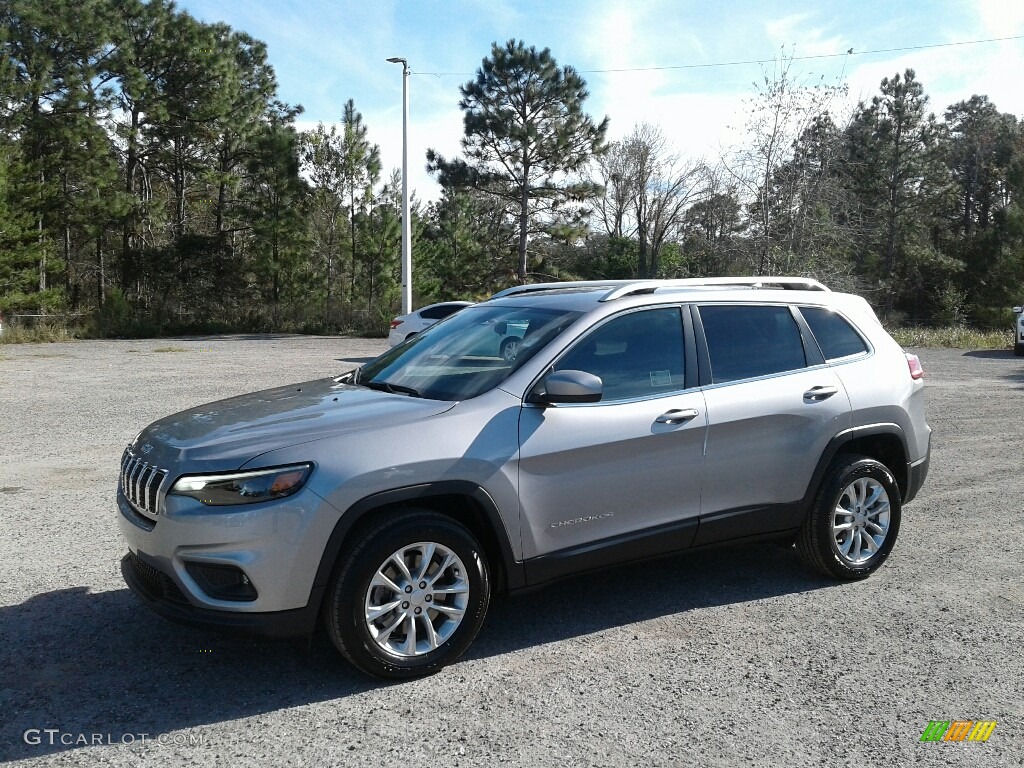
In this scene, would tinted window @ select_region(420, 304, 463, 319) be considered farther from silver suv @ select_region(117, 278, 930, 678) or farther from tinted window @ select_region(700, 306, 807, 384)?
tinted window @ select_region(700, 306, 807, 384)

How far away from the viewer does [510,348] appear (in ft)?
14.3

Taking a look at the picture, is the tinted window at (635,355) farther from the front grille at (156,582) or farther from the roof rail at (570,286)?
the front grille at (156,582)

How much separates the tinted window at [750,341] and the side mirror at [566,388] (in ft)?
3.04

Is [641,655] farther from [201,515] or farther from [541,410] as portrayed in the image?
[201,515]

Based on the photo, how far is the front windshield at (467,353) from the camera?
4.16m

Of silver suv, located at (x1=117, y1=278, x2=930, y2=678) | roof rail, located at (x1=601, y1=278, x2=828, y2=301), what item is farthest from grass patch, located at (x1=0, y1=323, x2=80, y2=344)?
roof rail, located at (x1=601, y1=278, x2=828, y2=301)

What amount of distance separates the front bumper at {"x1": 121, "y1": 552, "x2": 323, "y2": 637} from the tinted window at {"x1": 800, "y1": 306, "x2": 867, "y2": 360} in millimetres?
3249

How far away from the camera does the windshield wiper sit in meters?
Result: 4.24

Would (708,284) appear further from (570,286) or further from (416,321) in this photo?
(416,321)

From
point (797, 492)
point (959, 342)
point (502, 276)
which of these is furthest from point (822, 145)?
point (797, 492)

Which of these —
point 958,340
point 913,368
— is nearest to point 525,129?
point 958,340

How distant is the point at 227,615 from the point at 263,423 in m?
0.85

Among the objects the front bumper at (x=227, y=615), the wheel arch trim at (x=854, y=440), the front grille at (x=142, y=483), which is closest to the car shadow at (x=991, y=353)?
the wheel arch trim at (x=854, y=440)

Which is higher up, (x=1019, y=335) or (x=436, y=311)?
(x=436, y=311)
